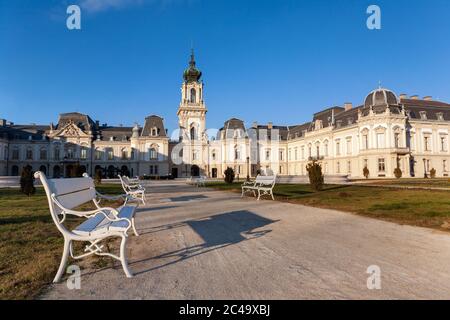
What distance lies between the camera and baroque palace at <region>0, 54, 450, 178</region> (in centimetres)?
4676

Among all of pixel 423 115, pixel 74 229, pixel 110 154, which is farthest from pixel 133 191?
pixel 110 154

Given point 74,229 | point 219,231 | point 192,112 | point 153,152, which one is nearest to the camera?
point 74,229

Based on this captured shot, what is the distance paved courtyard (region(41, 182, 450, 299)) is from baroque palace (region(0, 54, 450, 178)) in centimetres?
4222

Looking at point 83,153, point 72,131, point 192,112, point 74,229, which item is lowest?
point 74,229

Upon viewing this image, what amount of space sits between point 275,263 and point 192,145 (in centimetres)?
5148

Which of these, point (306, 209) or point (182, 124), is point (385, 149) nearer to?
point (182, 124)

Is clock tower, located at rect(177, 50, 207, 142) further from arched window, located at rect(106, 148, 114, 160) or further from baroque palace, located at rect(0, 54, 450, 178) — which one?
arched window, located at rect(106, 148, 114, 160)

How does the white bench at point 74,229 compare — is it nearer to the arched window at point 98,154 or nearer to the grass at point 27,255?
the grass at point 27,255

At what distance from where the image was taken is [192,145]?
180 feet

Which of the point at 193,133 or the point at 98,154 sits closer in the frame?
the point at 193,133

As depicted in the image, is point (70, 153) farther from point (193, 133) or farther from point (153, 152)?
point (193, 133)

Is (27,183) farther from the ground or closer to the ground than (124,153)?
closer to the ground
